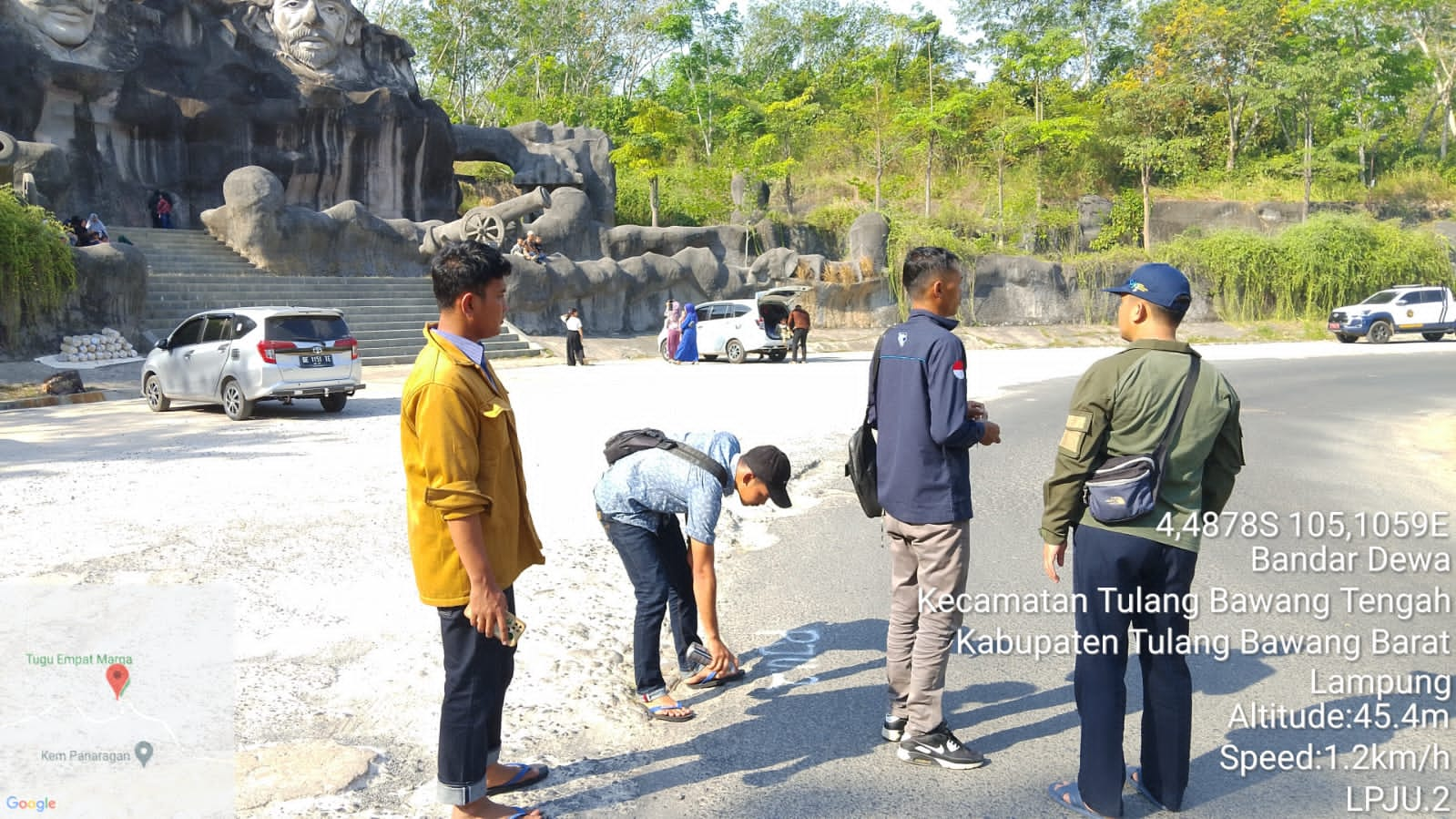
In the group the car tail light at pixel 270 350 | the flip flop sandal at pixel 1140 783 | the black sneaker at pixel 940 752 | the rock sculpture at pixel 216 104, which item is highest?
the rock sculpture at pixel 216 104

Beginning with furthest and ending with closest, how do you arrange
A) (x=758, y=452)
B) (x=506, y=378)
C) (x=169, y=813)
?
(x=506, y=378) → (x=758, y=452) → (x=169, y=813)

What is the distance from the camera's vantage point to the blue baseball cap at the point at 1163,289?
10.8 feet

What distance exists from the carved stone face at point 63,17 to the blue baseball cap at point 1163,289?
102ft

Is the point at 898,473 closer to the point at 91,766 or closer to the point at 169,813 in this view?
the point at 169,813

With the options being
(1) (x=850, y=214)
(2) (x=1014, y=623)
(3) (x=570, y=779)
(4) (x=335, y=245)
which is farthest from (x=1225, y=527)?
(1) (x=850, y=214)

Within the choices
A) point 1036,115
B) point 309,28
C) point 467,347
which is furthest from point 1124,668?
point 1036,115

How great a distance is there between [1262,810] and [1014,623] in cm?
197

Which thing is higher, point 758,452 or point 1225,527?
point 758,452

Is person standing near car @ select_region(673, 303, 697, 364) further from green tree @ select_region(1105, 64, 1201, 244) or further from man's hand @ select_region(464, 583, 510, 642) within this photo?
green tree @ select_region(1105, 64, 1201, 244)

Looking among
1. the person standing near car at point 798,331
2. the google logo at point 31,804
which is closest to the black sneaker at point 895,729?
the google logo at point 31,804

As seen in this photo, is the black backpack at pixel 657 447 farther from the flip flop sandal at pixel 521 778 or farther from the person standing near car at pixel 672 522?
the flip flop sandal at pixel 521 778

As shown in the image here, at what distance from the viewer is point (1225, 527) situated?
24.5ft

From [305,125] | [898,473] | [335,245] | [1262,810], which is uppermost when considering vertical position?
[305,125]

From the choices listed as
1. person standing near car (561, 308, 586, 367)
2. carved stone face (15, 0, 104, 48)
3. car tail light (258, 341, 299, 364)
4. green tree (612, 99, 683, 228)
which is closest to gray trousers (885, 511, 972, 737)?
car tail light (258, 341, 299, 364)
